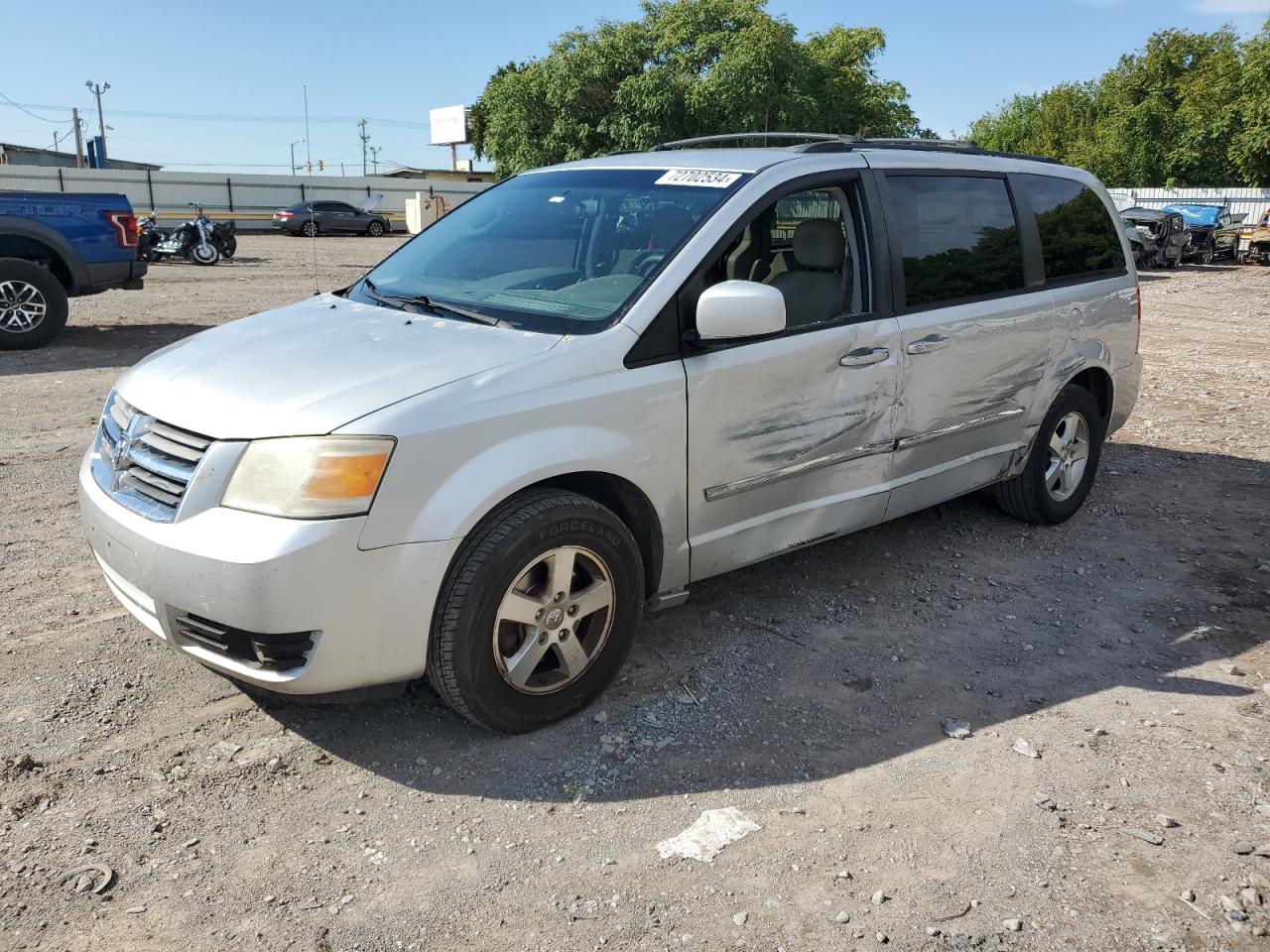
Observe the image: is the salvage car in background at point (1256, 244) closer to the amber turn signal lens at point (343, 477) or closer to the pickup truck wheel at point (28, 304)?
the pickup truck wheel at point (28, 304)

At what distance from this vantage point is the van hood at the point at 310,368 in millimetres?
2938

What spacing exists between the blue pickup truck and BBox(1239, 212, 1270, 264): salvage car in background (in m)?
27.0

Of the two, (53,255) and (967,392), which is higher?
(53,255)

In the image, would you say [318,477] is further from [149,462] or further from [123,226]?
[123,226]

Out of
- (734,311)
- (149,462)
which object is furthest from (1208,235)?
(149,462)

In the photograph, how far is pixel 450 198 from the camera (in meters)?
46.5

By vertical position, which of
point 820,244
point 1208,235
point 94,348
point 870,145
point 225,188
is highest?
point 225,188

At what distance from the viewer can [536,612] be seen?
321 cm

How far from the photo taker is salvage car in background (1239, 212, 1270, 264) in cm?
2698

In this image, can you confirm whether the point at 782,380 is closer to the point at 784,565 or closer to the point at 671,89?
the point at 784,565

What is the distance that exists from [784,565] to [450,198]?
44.4m

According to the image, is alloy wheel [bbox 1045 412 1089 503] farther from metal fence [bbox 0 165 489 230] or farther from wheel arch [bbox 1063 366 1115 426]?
metal fence [bbox 0 165 489 230]

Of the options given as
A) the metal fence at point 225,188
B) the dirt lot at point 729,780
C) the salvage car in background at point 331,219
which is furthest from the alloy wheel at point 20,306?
the metal fence at point 225,188

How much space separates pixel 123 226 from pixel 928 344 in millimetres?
9078
